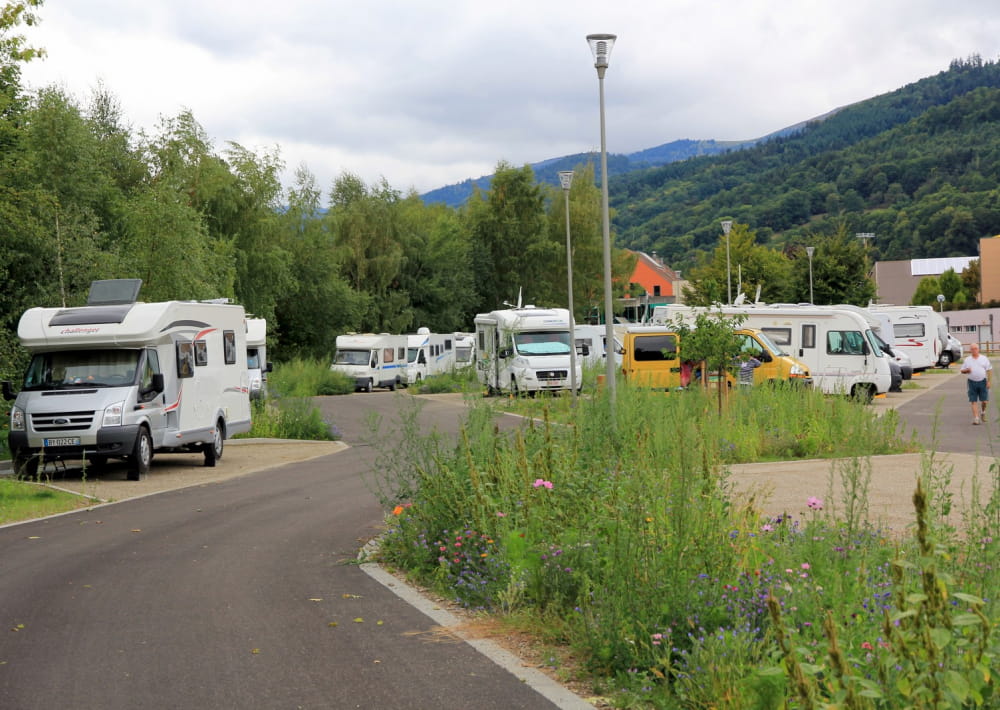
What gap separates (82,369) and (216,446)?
340cm

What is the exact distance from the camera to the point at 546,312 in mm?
36281

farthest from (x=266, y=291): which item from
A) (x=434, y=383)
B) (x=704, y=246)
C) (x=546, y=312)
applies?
(x=704, y=246)

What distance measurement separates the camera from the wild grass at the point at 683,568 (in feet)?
12.5

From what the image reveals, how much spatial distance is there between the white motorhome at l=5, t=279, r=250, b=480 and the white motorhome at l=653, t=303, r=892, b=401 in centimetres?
1417

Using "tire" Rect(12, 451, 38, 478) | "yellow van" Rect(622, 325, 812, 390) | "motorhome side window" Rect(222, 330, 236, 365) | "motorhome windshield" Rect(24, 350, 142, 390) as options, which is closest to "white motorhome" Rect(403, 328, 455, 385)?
"yellow van" Rect(622, 325, 812, 390)

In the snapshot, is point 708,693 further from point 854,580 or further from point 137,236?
point 137,236

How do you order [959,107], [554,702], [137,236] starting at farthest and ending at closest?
[959,107] → [137,236] → [554,702]

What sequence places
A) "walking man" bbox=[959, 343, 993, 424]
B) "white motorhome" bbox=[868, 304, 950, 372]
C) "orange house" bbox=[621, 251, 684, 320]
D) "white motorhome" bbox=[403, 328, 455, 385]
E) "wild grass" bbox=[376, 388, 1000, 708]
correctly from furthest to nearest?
"orange house" bbox=[621, 251, 684, 320] → "white motorhome" bbox=[403, 328, 455, 385] → "white motorhome" bbox=[868, 304, 950, 372] → "walking man" bbox=[959, 343, 993, 424] → "wild grass" bbox=[376, 388, 1000, 708]

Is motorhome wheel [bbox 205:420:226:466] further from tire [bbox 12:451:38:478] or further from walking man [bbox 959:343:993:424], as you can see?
walking man [bbox 959:343:993:424]

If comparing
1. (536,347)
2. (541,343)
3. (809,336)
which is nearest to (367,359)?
(541,343)

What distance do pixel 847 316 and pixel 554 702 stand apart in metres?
27.4

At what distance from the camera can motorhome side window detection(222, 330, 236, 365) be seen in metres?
21.8

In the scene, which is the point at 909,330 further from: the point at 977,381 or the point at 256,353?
the point at 256,353

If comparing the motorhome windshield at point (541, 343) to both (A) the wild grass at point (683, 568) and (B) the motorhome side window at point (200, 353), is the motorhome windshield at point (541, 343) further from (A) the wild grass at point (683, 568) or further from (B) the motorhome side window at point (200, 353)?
(A) the wild grass at point (683, 568)
